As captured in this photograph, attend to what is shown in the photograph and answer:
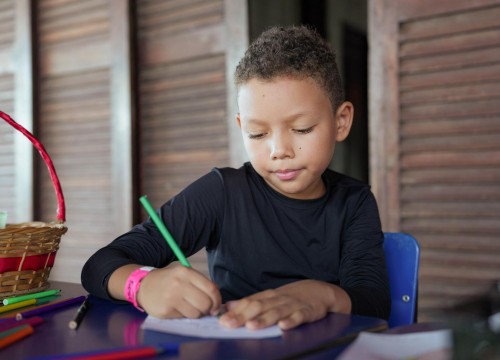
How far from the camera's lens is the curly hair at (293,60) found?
1062 millimetres

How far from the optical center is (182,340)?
674mm

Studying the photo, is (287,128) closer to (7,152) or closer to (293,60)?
(293,60)

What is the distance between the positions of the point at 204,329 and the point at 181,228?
0.50 m

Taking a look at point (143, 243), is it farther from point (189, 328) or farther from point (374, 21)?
point (374, 21)

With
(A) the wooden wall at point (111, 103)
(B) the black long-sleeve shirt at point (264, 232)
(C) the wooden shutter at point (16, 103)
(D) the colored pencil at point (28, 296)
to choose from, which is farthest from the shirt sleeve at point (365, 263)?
(C) the wooden shutter at point (16, 103)

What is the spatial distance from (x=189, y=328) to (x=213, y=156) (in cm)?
191

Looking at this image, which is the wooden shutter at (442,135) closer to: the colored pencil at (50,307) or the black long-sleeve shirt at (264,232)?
the black long-sleeve shirt at (264,232)

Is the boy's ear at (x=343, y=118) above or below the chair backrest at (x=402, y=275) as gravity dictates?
above

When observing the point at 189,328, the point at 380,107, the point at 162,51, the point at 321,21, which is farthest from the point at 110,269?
the point at 321,21

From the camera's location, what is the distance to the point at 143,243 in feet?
3.62

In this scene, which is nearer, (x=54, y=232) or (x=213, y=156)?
(x=54, y=232)

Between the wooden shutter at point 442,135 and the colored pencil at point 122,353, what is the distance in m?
1.48

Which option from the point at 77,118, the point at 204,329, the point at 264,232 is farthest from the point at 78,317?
the point at 77,118

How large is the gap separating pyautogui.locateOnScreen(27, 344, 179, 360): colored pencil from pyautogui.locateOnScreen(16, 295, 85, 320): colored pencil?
0.80 feet
